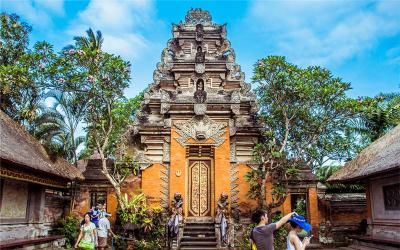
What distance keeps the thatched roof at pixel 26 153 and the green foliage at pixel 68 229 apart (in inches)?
70.5

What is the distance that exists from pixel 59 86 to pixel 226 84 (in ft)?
23.8

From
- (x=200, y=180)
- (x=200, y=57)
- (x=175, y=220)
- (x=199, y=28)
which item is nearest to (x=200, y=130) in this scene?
(x=200, y=180)

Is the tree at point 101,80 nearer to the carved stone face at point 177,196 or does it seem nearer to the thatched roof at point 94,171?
the thatched roof at point 94,171

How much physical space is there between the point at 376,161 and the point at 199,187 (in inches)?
274

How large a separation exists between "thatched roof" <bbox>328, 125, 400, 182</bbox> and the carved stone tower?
4.04 meters

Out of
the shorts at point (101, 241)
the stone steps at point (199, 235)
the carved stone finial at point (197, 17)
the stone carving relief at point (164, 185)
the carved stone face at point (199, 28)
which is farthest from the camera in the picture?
the carved stone finial at point (197, 17)

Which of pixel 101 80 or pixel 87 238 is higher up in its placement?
pixel 101 80

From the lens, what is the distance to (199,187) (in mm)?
15727

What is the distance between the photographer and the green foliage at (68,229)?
14.5m

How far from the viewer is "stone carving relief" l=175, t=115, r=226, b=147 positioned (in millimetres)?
15875

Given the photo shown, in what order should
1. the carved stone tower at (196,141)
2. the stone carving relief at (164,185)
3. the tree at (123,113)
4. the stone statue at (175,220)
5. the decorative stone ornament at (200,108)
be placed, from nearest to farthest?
1. the stone statue at (175,220)
2. the stone carving relief at (164,185)
3. the carved stone tower at (196,141)
4. the decorative stone ornament at (200,108)
5. the tree at (123,113)

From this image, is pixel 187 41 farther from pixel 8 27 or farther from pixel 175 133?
pixel 8 27

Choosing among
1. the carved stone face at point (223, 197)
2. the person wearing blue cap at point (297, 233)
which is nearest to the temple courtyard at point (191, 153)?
the carved stone face at point (223, 197)

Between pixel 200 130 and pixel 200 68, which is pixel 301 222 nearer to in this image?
pixel 200 130
